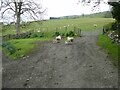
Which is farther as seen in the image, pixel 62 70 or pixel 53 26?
pixel 53 26

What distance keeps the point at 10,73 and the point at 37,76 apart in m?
2.72

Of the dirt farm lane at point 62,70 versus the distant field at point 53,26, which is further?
the distant field at point 53,26

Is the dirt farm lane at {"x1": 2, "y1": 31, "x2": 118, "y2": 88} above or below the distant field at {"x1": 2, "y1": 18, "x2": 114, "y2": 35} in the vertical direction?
below

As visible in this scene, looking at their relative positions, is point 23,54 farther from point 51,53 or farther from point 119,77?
point 119,77

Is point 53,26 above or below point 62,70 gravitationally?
above

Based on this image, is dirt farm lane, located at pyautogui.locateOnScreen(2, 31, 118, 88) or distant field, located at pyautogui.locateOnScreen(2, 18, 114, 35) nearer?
dirt farm lane, located at pyautogui.locateOnScreen(2, 31, 118, 88)

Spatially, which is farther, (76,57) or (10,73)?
(76,57)

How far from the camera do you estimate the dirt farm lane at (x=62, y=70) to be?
69.2 feet

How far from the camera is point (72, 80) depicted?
70.9 feet

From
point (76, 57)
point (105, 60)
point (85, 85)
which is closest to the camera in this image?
point (85, 85)

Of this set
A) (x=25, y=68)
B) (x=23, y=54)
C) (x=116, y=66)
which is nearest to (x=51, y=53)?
(x=23, y=54)

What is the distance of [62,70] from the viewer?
80.5 ft

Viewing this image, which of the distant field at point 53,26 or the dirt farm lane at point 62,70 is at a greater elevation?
the distant field at point 53,26

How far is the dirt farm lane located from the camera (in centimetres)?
2109
